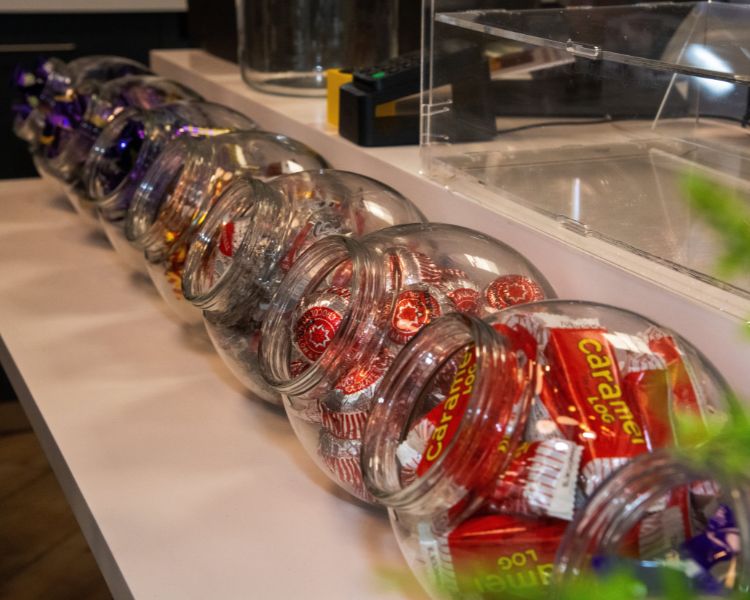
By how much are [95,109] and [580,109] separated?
2.36 feet

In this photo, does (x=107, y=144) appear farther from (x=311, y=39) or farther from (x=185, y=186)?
(x=311, y=39)

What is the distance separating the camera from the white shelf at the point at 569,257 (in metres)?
0.67

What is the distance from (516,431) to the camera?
53 cm

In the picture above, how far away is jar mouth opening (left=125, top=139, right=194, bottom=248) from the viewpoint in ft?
3.48

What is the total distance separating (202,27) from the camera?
6.35 ft

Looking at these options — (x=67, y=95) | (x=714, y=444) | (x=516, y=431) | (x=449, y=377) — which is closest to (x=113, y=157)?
(x=67, y=95)

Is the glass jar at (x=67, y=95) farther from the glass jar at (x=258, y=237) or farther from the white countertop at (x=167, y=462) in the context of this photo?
the glass jar at (x=258, y=237)

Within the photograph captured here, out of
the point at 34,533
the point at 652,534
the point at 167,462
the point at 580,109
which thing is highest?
the point at 580,109

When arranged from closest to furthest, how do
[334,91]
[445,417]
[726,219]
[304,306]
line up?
[726,219]
[445,417]
[304,306]
[334,91]

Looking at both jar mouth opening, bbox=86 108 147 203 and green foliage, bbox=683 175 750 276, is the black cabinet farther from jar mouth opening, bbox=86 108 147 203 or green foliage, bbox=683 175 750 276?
green foliage, bbox=683 175 750 276

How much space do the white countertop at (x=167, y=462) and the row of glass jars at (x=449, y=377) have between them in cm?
4

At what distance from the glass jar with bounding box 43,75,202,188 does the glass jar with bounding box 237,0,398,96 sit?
0.12 m

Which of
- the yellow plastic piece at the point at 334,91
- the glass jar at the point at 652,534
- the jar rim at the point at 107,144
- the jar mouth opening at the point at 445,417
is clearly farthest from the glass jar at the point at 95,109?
the glass jar at the point at 652,534

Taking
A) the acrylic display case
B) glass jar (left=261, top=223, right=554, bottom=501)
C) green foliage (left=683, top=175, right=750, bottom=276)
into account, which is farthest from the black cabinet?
green foliage (left=683, top=175, right=750, bottom=276)
